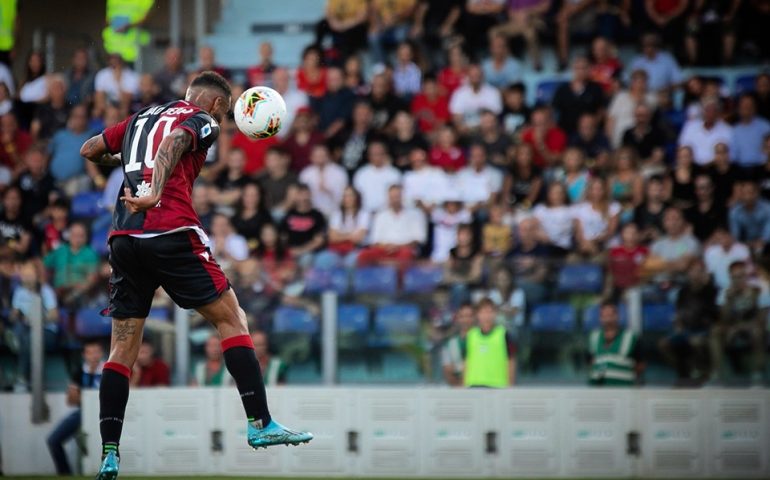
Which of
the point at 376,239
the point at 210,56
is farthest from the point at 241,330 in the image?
the point at 210,56

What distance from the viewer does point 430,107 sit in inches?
602

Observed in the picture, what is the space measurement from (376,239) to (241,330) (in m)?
6.15

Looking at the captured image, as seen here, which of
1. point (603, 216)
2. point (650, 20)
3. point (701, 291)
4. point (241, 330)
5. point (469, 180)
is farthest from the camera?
point (650, 20)

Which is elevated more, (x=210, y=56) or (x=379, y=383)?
(x=210, y=56)

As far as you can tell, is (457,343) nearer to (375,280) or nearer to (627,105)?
(375,280)

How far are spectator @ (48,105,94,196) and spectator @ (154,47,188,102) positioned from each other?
1077 mm

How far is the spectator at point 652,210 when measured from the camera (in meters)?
12.9

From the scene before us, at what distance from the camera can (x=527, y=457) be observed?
1124 centimetres

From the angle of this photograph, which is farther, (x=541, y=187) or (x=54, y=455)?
(x=541, y=187)

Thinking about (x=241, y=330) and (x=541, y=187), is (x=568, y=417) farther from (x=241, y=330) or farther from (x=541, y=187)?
(x=241, y=330)

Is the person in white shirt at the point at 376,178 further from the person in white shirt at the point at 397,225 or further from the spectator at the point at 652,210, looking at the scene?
the spectator at the point at 652,210

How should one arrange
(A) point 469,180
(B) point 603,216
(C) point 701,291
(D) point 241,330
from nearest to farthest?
(D) point 241,330
(C) point 701,291
(B) point 603,216
(A) point 469,180

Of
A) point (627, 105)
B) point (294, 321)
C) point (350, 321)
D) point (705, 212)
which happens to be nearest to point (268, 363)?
point (294, 321)

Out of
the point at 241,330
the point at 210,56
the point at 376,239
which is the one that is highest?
the point at 210,56
